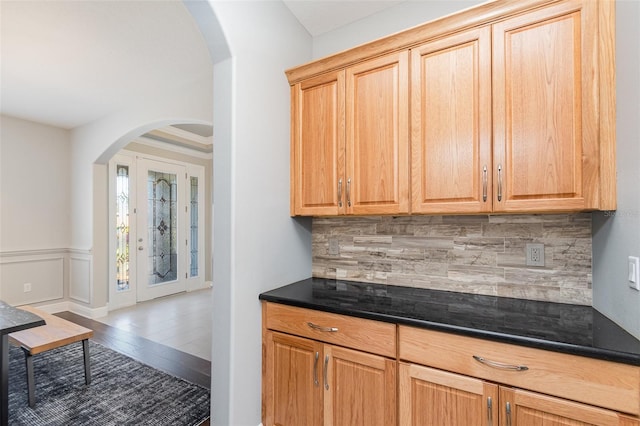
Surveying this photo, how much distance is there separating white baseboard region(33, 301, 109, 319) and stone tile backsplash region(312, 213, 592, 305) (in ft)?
12.1

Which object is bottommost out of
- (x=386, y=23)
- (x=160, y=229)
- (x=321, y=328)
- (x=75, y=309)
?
(x=75, y=309)

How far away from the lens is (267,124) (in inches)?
72.6

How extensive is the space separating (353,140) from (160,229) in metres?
4.53

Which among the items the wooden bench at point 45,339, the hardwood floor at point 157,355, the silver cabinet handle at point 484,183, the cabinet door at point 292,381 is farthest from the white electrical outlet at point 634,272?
the wooden bench at point 45,339

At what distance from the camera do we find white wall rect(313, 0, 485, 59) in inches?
73.7

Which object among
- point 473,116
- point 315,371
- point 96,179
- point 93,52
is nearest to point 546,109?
point 473,116

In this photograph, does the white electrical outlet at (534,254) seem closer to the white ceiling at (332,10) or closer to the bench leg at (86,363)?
the white ceiling at (332,10)

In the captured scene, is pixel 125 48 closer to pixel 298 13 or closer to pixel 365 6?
pixel 298 13

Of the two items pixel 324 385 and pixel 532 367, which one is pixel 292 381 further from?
pixel 532 367

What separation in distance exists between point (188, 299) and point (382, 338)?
4568 mm

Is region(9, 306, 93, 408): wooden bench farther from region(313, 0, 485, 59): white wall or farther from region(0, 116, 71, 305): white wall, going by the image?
region(313, 0, 485, 59): white wall

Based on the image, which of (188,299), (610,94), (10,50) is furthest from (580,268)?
(188,299)

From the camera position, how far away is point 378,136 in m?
1.75

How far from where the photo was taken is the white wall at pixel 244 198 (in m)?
1.58
